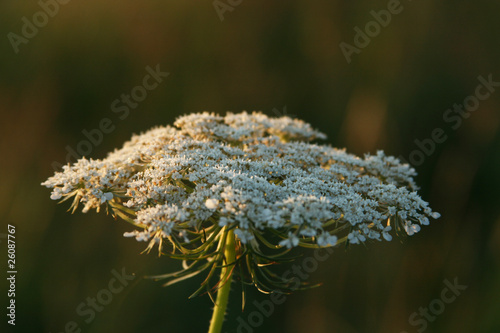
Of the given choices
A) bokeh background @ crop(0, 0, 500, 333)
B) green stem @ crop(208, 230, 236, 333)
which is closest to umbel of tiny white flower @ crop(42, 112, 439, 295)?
green stem @ crop(208, 230, 236, 333)

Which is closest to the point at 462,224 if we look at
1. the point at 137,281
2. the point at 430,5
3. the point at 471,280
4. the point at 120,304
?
the point at 471,280

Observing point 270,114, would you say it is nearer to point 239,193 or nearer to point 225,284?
point 225,284

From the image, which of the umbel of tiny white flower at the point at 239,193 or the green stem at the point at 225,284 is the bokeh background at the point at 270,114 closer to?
the umbel of tiny white flower at the point at 239,193

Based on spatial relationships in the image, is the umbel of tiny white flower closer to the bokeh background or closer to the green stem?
the green stem

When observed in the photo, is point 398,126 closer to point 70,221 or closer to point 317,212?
point 317,212

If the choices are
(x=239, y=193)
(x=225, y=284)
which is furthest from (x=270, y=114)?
(x=239, y=193)

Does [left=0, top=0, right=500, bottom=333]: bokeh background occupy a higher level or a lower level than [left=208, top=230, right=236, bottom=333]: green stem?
higher

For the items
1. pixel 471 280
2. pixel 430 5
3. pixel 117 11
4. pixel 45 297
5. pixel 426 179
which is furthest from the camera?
pixel 117 11

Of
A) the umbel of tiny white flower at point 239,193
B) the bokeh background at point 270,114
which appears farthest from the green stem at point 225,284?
the bokeh background at point 270,114
